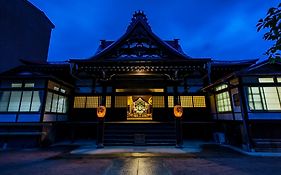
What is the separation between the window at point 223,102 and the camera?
9984 millimetres

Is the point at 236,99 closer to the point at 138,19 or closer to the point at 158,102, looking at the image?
the point at 158,102

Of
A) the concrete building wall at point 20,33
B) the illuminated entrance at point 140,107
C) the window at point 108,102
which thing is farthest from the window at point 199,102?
the concrete building wall at point 20,33

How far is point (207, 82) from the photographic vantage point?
1274 centimetres

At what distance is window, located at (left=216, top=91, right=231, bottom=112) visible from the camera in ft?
32.8

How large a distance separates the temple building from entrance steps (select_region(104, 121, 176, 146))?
6 cm

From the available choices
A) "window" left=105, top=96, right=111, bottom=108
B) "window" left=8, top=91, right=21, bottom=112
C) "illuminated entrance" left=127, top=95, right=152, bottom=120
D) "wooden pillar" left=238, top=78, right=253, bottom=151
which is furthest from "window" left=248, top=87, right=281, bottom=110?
"window" left=8, top=91, right=21, bottom=112

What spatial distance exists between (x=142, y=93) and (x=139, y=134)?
392cm

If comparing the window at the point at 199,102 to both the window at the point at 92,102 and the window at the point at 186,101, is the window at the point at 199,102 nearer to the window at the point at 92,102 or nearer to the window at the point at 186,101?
the window at the point at 186,101

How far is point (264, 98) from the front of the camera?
8484mm

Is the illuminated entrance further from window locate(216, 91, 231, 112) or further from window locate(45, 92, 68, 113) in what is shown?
window locate(216, 91, 231, 112)

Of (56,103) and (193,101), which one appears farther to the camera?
(193,101)

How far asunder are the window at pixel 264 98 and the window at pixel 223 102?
4.89 ft

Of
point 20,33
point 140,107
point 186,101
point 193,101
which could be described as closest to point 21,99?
point 20,33

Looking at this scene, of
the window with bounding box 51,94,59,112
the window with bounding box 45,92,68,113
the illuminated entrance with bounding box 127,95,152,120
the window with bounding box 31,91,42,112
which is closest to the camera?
the window with bounding box 31,91,42,112
